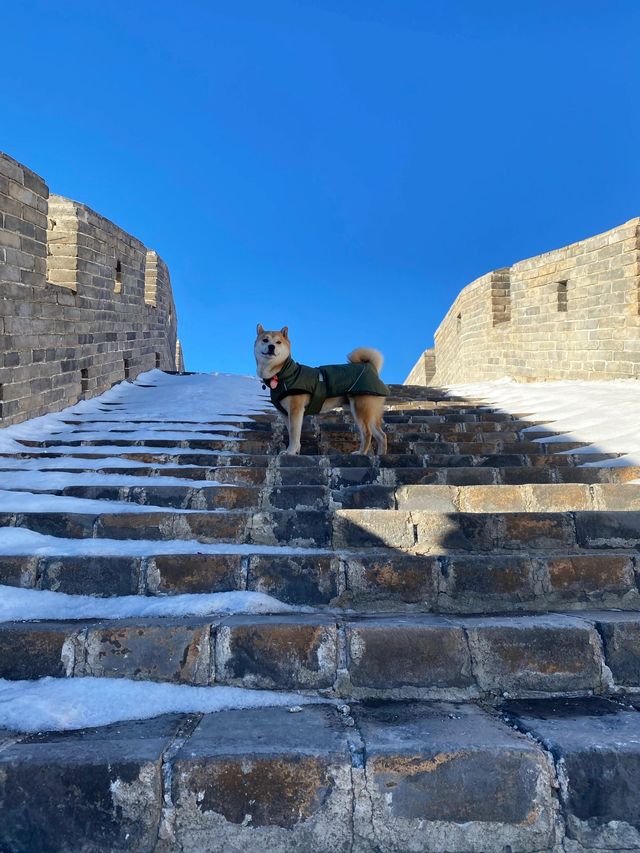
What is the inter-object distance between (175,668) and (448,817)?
3.62 feet

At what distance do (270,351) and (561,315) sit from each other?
7.35 meters

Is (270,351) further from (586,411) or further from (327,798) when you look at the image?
(586,411)

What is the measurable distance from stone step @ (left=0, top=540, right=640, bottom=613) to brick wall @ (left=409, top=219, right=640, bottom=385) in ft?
21.8

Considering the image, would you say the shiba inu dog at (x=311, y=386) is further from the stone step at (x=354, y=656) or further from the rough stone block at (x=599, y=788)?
the rough stone block at (x=599, y=788)

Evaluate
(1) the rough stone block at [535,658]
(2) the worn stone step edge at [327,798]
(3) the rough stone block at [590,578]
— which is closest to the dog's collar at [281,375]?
(3) the rough stone block at [590,578]

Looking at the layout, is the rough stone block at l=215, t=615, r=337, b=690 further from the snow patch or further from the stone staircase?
the snow patch

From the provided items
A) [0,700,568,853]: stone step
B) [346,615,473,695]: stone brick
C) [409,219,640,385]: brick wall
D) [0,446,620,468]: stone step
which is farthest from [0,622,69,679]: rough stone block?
[409,219,640,385]: brick wall

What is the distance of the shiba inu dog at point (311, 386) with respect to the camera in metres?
4.64

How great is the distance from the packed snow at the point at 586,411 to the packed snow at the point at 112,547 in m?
2.68

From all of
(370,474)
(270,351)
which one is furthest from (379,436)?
(270,351)

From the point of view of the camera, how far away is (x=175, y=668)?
220 cm

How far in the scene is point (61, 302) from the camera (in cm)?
641

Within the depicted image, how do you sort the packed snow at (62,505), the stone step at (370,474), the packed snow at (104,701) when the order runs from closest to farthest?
the packed snow at (104,701), the packed snow at (62,505), the stone step at (370,474)

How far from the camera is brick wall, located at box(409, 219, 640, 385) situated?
8516 millimetres
